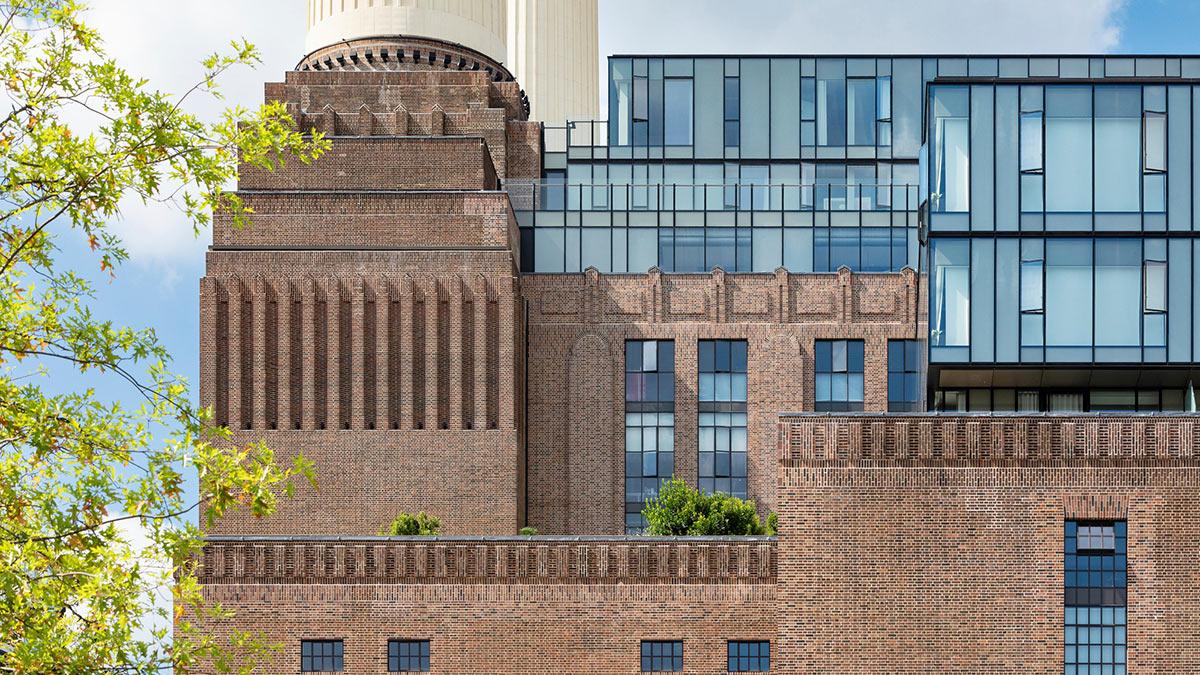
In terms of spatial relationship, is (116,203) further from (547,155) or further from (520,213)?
(547,155)

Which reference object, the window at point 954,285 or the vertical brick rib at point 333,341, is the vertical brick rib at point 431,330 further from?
the window at point 954,285

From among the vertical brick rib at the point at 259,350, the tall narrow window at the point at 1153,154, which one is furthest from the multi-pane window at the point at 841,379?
the vertical brick rib at the point at 259,350

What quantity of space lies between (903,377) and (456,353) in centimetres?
1842

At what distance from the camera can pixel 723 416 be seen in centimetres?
6500

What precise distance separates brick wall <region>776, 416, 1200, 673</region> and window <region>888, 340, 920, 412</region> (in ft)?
90.8

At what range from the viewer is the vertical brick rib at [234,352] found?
60.5m

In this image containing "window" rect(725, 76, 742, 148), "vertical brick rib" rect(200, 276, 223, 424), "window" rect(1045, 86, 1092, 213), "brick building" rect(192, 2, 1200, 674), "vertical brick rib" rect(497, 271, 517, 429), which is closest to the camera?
"brick building" rect(192, 2, 1200, 674)

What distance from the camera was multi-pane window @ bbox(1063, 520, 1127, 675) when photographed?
36.6m

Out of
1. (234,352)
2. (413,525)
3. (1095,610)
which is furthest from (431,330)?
(1095,610)

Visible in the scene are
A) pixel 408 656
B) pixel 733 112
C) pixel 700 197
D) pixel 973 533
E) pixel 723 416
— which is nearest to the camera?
pixel 973 533

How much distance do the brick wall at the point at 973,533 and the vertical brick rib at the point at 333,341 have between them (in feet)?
90.0

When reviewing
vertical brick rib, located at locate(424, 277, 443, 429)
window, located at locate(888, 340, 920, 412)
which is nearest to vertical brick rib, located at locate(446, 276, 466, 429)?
vertical brick rib, located at locate(424, 277, 443, 429)

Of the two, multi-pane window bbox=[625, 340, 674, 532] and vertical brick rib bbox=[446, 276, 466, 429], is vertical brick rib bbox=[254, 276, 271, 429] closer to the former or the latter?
vertical brick rib bbox=[446, 276, 466, 429]

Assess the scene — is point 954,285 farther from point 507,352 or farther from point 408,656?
point 507,352
